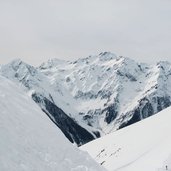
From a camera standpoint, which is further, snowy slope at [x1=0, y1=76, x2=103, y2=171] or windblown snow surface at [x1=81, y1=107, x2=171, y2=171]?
windblown snow surface at [x1=81, y1=107, x2=171, y2=171]

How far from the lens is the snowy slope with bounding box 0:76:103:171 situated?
21734 mm

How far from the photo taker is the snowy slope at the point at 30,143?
21.7 meters

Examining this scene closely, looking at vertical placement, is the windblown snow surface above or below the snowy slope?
below

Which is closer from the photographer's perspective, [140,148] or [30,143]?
[30,143]

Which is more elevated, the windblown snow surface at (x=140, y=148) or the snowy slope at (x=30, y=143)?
the snowy slope at (x=30, y=143)

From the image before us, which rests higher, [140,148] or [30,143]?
[30,143]

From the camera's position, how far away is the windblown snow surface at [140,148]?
56.0 m

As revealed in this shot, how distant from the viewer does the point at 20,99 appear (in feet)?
92.5

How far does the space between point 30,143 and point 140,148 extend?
182 feet

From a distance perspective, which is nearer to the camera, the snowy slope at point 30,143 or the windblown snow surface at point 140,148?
the snowy slope at point 30,143

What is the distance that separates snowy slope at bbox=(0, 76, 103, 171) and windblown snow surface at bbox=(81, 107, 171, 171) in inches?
916

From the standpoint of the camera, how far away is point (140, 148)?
77625 mm

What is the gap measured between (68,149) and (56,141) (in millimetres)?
688

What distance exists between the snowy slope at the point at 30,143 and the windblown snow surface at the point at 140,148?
23.3 metres
